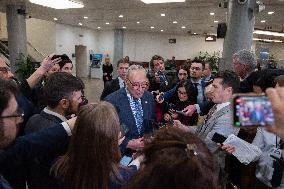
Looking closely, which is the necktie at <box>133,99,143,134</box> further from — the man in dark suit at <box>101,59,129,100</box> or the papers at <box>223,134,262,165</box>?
the man in dark suit at <box>101,59,129,100</box>

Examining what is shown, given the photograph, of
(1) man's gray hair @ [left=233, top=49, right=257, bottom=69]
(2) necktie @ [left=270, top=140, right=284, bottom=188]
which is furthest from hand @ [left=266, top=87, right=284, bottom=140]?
(1) man's gray hair @ [left=233, top=49, right=257, bottom=69]

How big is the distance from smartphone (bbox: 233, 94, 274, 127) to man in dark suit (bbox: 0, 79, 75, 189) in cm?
90

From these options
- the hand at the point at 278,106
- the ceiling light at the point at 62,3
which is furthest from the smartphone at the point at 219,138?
the ceiling light at the point at 62,3

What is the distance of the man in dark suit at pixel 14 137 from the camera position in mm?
1258

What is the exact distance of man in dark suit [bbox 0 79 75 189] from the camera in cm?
126

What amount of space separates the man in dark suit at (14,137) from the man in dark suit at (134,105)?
1076 millimetres

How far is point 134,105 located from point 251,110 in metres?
1.78

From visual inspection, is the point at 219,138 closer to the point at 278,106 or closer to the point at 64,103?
the point at 64,103

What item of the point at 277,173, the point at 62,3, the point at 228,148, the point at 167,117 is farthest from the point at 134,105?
the point at 62,3

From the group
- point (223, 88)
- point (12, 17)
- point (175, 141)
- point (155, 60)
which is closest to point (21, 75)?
point (12, 17)

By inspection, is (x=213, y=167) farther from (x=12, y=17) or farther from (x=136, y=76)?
(x=12, y=17)

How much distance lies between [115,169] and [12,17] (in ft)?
33.4

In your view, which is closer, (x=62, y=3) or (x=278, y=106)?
(x=278, y=106)

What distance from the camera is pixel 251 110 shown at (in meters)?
0.94
